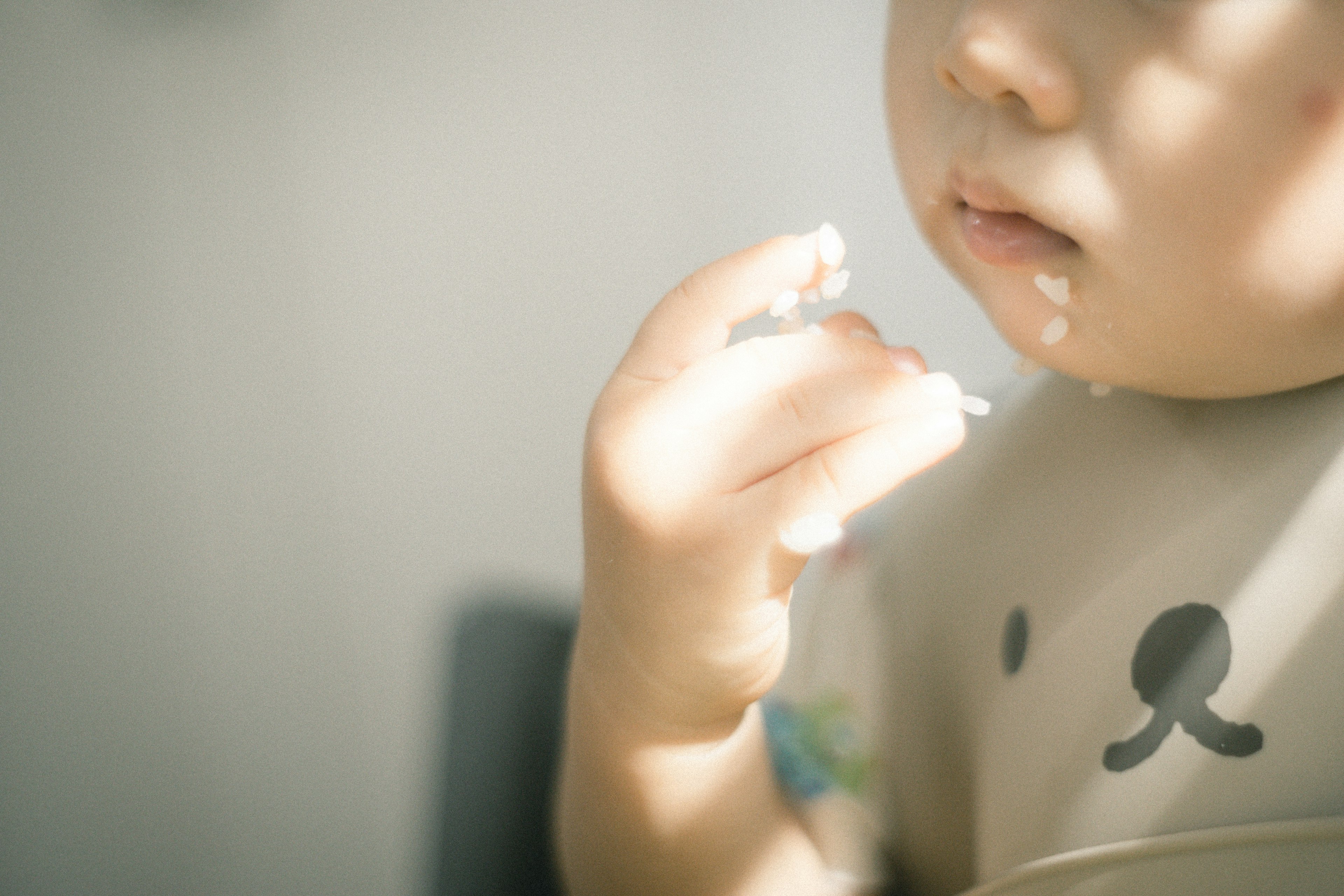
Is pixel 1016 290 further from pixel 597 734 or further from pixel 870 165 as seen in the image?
pixel 870 165

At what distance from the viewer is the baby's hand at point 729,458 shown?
36 cm

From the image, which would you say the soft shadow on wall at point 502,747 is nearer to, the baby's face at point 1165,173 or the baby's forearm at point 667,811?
the baby's forearm at point 667,811

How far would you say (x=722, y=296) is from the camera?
393mm

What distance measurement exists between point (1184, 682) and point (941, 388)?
0.14m

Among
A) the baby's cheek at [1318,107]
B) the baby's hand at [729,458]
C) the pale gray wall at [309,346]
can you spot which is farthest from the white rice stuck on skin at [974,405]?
the pale gray wall at [309,346]

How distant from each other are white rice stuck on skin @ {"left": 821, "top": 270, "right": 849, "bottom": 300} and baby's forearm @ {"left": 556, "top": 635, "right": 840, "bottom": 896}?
0.21 metres

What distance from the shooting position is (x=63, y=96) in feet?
1.55

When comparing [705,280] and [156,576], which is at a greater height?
[705,280]

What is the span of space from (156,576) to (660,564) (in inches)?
11.9

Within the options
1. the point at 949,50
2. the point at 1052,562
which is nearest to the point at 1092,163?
the point at 949,50

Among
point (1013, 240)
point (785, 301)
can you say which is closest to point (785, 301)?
point (785, 301)

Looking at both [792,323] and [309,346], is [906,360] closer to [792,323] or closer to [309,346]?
[792,323]

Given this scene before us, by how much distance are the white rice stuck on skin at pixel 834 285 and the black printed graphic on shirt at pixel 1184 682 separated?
0.60 feet

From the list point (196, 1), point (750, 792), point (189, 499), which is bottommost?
point (750, 792)
